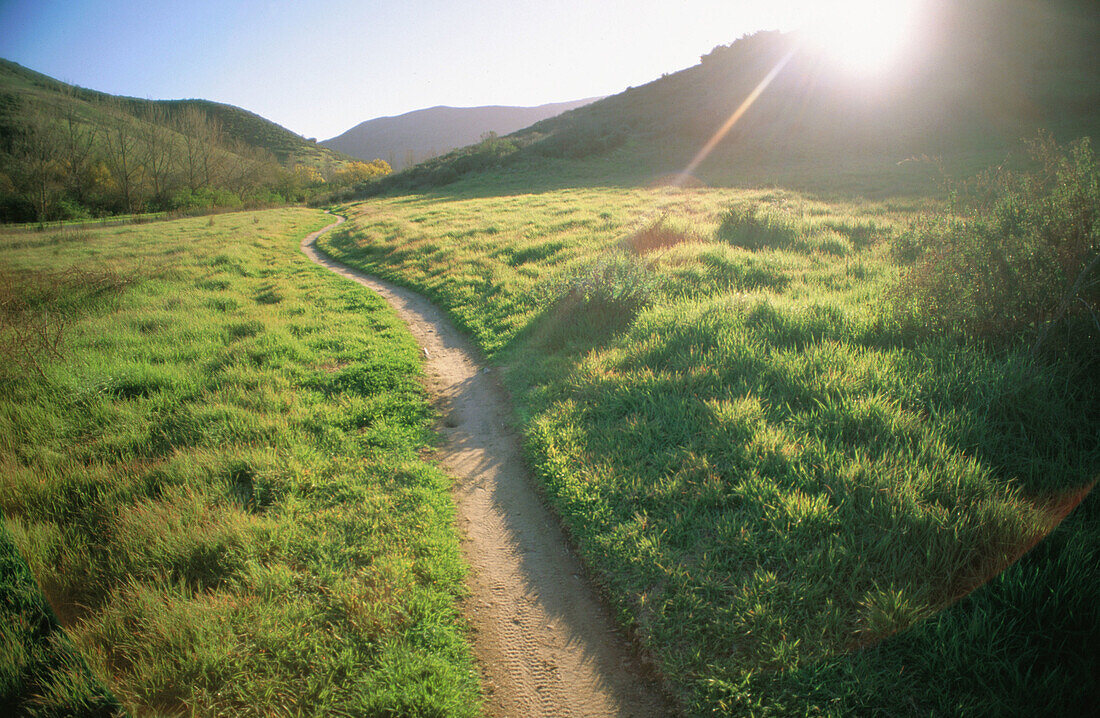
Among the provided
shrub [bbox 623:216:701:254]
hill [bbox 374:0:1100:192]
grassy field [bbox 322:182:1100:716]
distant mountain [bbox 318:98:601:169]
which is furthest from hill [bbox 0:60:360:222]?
distant mountain [bbox 318:98:601:169]

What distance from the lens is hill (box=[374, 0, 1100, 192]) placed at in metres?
27.6

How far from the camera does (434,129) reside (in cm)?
14888

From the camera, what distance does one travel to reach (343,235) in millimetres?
20094

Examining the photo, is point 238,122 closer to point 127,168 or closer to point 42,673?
point 127,168

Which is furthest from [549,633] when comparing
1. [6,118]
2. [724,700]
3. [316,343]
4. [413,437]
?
[6,118]

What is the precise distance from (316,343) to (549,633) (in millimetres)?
6289

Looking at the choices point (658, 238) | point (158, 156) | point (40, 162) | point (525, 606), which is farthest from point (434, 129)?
point (525, 606)

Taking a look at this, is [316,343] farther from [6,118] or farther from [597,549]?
[6,118]

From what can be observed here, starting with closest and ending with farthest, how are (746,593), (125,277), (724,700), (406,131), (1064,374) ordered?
(724,700)
(746,593)
(1064,374)
(125,277)
(406,131)

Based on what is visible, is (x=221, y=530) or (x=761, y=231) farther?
(x=761, y=231)

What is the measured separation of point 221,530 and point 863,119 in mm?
47382

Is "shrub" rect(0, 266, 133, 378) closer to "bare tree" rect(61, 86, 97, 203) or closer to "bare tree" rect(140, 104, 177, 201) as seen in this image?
"bare tree" rect(61, 86, 97, 203)

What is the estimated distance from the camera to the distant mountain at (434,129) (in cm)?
14350

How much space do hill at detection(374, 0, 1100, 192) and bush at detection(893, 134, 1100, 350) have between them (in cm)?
1900
